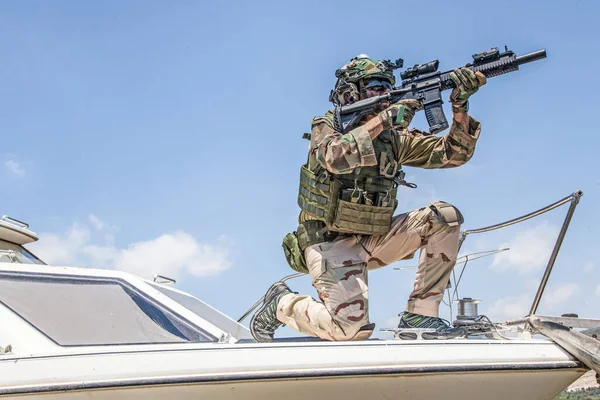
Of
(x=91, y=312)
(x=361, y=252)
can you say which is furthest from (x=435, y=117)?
(x=91, y=312)

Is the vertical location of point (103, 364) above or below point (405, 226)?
below

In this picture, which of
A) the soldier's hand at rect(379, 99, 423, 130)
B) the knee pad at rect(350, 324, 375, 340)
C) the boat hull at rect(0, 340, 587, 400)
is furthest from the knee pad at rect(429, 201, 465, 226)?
the boat hull at rect(0, 340, 587, 400)

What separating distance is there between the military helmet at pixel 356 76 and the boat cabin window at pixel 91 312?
60.8 inches

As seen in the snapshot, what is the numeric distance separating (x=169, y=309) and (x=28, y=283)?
0.73 m

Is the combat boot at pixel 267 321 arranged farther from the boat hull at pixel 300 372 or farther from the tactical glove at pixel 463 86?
the tactical glove at pixel 463 86

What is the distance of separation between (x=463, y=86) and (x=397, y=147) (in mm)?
510

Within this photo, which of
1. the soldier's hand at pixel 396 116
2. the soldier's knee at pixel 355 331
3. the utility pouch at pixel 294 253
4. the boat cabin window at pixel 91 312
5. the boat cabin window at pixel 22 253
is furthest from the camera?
the boat cabin window at pixel 22 253

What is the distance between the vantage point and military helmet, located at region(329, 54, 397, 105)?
12.9 ft

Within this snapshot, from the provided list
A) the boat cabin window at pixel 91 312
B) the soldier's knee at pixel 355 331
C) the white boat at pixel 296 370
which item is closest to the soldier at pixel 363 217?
the soldier's knee at pixel 355 331

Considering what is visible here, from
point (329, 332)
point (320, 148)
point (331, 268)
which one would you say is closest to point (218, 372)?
point (329, 332)

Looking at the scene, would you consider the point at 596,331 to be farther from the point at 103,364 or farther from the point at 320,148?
the point at 103,364

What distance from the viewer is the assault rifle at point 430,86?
3775 millimetres

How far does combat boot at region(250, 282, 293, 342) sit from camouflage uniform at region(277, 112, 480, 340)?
0.05m

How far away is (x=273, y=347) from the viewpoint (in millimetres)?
2619
